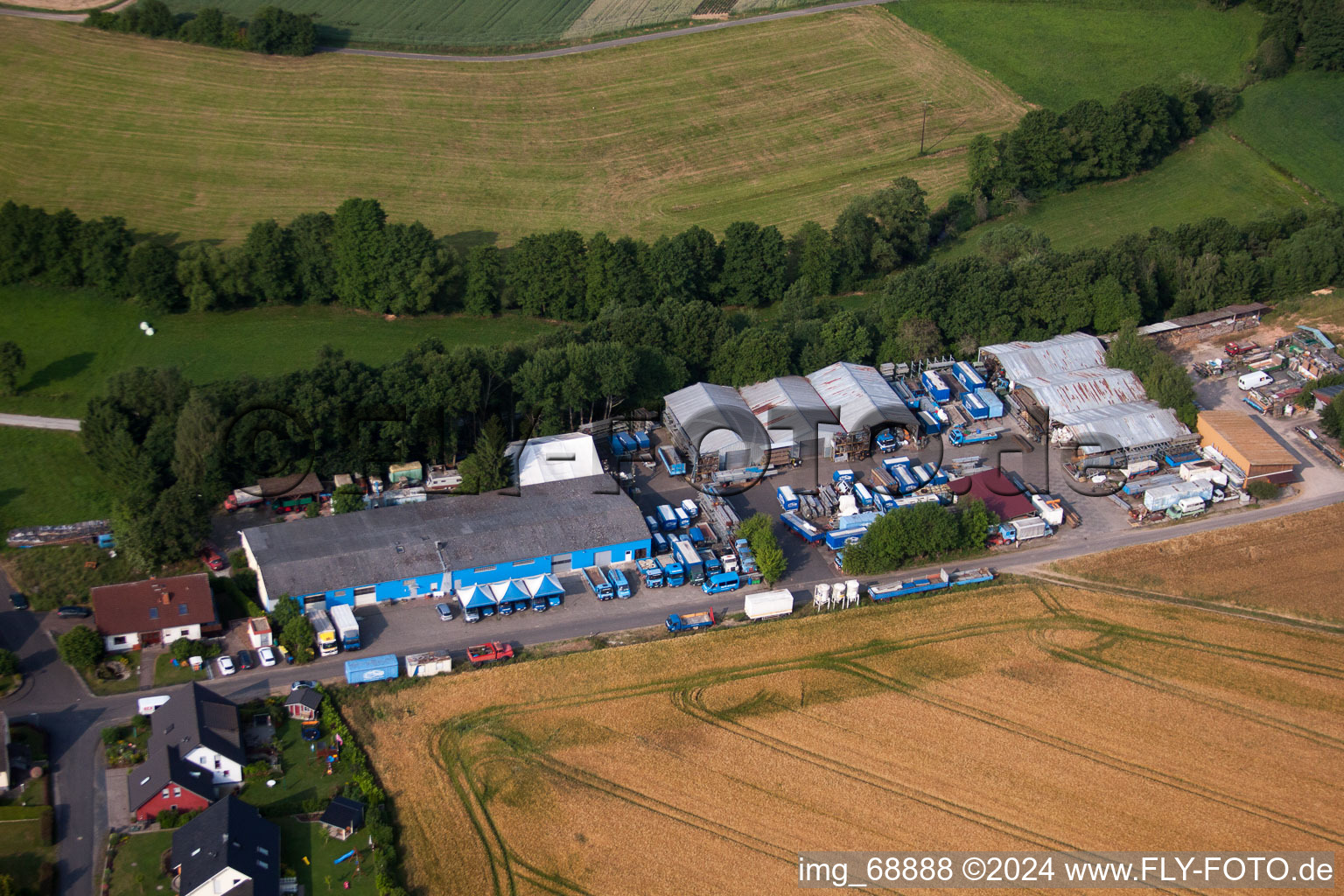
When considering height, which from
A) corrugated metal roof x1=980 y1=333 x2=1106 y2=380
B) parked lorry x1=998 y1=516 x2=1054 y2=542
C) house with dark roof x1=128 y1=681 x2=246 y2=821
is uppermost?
corrugated metal roof x1=980 y1=333 x2=1106 y2=380

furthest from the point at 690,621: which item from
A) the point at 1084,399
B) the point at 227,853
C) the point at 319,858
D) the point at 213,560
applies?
the point at 1084,399

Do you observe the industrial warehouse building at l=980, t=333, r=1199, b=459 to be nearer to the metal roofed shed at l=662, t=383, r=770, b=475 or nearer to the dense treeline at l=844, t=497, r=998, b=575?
the dense treeline at l=844, t=497, r=998, b=575

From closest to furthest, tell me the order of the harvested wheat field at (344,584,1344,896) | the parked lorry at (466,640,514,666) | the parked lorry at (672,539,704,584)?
the harvested wheat field at (344,584,1344,896) < the parked lorry at (466,640,514,666) < the parked lorry at (672,539,704,584)

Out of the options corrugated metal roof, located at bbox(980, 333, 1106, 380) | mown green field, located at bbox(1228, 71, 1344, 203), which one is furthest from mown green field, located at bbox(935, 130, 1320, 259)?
corrugated metal roof, located at bbox(980, 333, 1106, 380)

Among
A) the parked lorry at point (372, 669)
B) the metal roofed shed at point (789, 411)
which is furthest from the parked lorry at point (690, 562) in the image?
the parked lorry at point (372, 669)

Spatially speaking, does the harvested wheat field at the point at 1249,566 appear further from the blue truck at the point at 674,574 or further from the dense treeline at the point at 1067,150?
the dense treeline at the point at 1067,150
